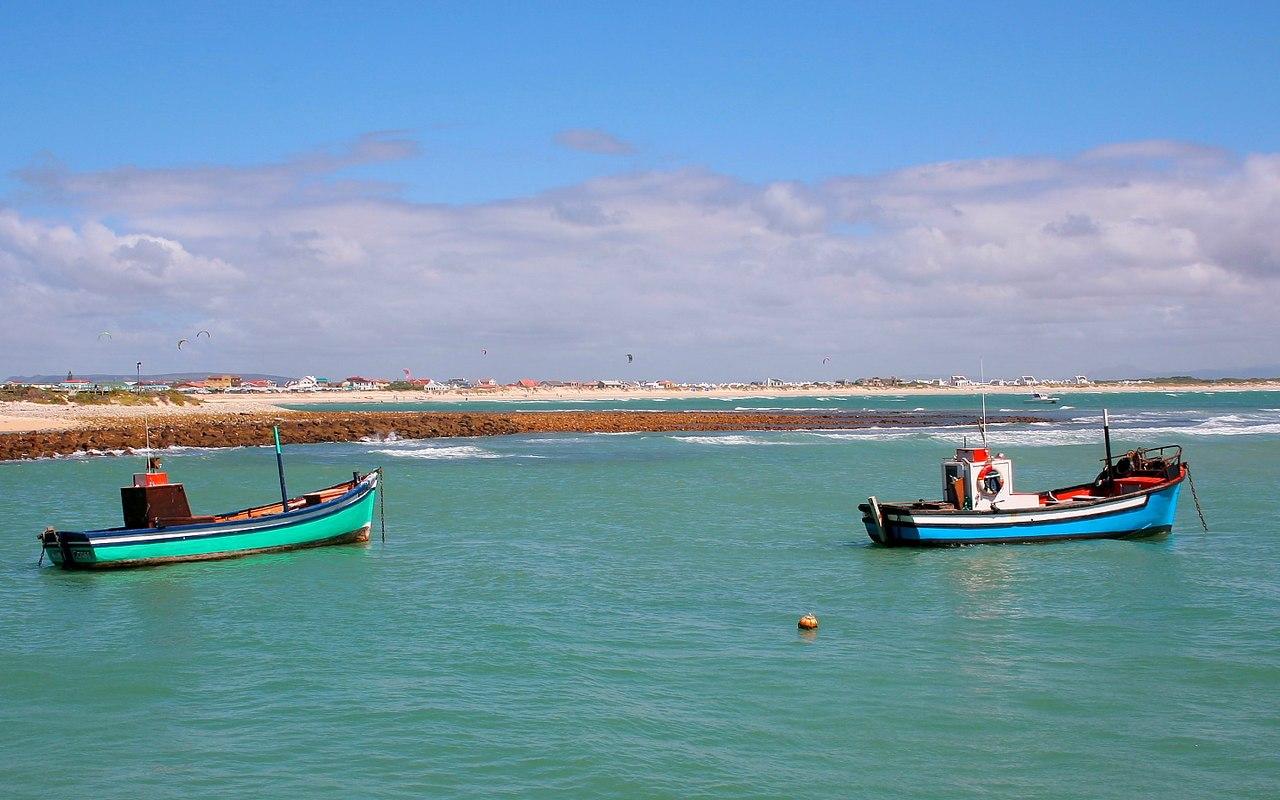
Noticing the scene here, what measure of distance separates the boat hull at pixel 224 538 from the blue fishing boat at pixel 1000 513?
10916 mm

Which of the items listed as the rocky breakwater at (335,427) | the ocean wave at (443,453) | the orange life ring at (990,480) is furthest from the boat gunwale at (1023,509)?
the rocky breakwater at (335,427)

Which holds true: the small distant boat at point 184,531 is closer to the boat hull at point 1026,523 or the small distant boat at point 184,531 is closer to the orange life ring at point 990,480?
the boat hull at point 1026,523

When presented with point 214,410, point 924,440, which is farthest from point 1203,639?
point 214,410

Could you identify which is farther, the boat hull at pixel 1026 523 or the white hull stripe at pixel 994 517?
the boat hull at pixel 1026 523

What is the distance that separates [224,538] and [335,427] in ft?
155

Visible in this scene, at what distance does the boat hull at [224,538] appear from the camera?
20344mm

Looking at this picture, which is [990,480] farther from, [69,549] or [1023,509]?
[69,549]

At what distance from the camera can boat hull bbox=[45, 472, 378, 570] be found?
801 inches

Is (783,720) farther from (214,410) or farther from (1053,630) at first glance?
(214,410)

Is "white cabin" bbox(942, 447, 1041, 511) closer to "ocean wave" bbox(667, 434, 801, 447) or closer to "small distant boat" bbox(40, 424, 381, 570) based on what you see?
"small distant boat" bbox(40, 424, 381, 570)

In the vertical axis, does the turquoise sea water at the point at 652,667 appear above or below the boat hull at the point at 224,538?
below

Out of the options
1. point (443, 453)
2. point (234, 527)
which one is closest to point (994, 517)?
point (234, 527)

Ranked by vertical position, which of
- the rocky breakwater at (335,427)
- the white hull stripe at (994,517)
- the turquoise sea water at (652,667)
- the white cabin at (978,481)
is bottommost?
the turquoise sea water at (652,667)

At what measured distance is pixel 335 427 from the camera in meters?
67.5
